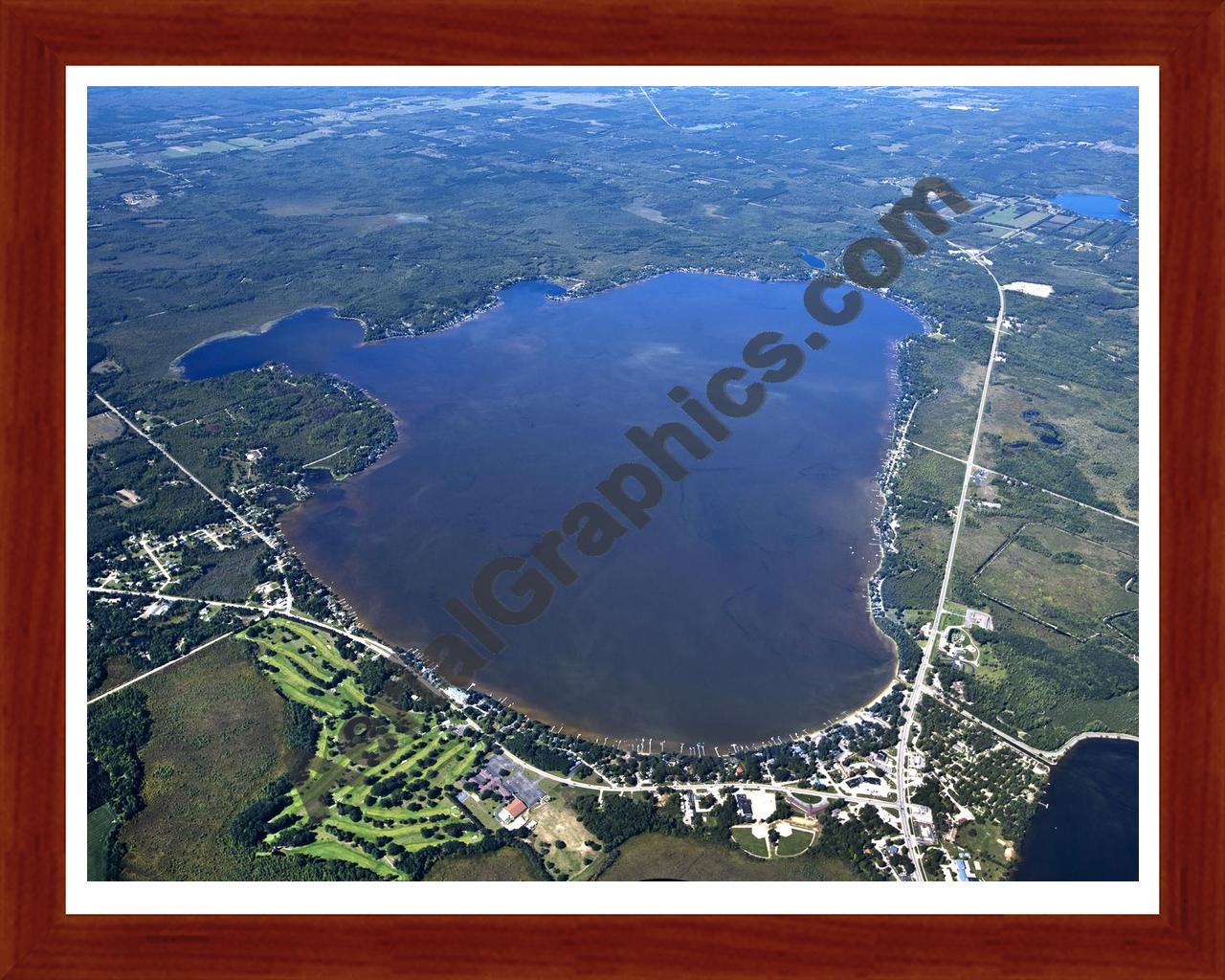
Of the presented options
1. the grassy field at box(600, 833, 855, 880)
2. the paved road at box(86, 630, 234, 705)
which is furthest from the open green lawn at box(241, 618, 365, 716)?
the grassy field at box(600, 833, 855, 880)

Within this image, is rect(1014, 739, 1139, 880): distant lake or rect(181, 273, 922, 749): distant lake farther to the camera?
rect(181, 273, 922, 749): distant lake

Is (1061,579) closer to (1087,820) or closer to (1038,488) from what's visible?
(1038,488)

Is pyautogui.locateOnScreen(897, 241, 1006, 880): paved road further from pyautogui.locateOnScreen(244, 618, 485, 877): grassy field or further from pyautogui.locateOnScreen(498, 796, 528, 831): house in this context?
pyautogui.locateOnScreen(244, 618, 485, 877): grassy field

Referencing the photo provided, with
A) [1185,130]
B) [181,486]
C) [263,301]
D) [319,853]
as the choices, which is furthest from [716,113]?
[1185,130]

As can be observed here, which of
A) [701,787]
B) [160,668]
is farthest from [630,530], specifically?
[160,668]

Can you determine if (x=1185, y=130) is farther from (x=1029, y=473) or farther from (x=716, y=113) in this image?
(x=716, y=113)

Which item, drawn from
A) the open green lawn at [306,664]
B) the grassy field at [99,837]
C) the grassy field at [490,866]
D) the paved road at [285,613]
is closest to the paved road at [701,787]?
the grassy field at [490,866]
